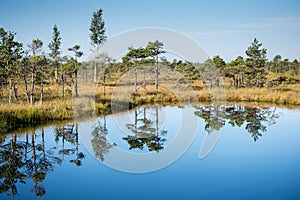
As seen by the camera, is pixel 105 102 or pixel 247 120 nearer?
pixel 247 120

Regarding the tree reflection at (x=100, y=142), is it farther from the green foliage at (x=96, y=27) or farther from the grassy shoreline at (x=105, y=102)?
the green foliage at (x=96, y=27)

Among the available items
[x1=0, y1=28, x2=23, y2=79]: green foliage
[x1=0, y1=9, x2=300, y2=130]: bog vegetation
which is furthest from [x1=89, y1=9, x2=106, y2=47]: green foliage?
[x1=0, y1=28, x2=23, y2=79]: green foliage

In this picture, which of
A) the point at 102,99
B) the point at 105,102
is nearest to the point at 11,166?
the point at 105,102

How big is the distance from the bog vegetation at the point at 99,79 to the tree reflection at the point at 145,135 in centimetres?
288

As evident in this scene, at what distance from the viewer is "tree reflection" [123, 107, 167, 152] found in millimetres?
8805

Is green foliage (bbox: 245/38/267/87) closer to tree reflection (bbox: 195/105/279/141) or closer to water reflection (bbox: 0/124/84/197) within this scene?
tree reflection (bbox: 195/105/279/141)

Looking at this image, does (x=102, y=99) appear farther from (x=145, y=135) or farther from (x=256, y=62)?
(x=256, y=62)

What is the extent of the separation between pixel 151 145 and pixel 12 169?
13.6 feet

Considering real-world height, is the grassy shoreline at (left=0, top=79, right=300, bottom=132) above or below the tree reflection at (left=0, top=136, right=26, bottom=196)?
above

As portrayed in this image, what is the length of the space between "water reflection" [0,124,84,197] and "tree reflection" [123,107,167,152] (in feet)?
6.36

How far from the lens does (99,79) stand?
27.5m

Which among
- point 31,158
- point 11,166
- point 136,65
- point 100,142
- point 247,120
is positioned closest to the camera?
point 11,166

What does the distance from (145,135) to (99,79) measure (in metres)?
18.3

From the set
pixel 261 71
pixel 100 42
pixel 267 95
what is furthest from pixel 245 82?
pixel 100 42
